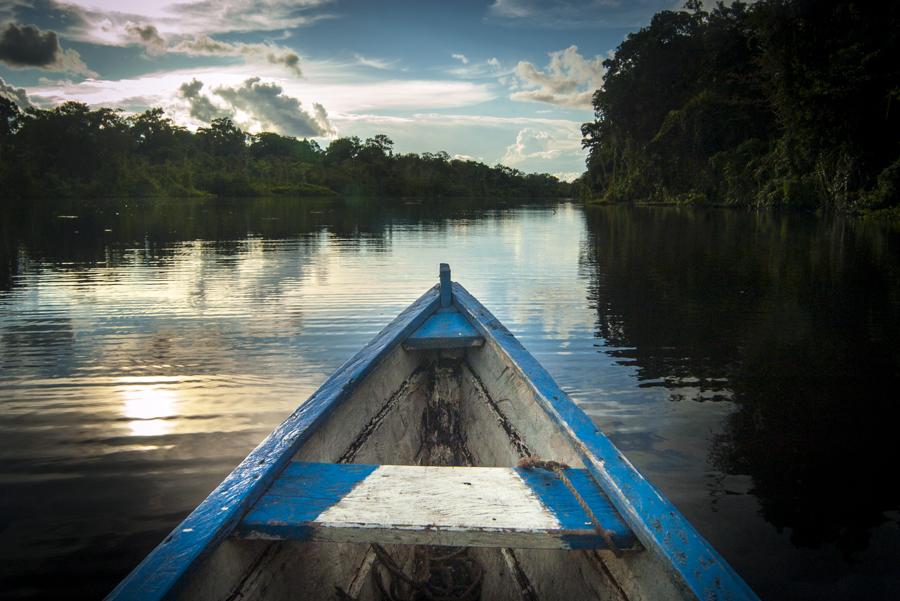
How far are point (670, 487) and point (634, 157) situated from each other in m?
57.9

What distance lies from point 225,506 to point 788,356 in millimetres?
6171

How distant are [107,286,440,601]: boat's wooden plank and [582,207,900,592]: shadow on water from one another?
243cm

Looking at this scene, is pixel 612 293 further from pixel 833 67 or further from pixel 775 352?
pixel 833 67

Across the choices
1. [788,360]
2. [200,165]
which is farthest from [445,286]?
[200,165]

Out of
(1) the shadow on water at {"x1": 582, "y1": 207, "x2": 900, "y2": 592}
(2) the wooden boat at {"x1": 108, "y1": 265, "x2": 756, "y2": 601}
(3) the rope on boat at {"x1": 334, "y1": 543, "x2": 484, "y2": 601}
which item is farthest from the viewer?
(1) the shadow on water at {"x1": 582, "y1": 207, "x2": 900, "y2": 592}

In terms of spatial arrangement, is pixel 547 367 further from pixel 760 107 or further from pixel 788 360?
pixel 760 107

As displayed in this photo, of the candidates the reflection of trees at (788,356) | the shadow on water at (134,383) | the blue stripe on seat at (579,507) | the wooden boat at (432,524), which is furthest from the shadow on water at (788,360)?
the shadow on water at (134,383)

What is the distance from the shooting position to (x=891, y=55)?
21297 millimetres

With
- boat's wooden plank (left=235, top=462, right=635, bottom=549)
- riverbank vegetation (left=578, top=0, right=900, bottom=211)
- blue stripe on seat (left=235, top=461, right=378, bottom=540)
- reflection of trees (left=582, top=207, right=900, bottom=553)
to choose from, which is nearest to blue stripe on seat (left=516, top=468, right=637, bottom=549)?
boat's wooden plank (left=235, top=462, right=635, bottom=549)

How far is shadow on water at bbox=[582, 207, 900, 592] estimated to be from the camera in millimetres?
3441

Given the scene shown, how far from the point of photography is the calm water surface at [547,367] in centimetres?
303

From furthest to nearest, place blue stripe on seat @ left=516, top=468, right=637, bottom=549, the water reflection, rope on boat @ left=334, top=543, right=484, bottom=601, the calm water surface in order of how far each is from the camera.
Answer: the water reflection < the calm water surface < rope on boat @ left=334, top=543, right=484, bottom=601 < blue stripe on seat @ left=516, top=468, right=637, bottom=549

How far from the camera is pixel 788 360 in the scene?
6.09m

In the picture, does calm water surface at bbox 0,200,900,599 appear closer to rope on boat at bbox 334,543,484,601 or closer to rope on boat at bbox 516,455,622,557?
rope on boat at bbox 334,543,484,601
